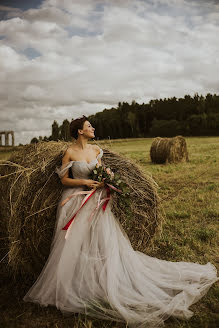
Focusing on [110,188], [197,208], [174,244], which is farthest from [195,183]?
[110,188]

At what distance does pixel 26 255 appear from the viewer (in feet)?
12.4

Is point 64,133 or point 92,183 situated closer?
point 92,183

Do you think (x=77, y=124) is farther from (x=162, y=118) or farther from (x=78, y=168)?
(x=162, y=118)

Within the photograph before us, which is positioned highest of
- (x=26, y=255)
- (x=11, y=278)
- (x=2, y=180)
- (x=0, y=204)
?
(x=2, y=180)

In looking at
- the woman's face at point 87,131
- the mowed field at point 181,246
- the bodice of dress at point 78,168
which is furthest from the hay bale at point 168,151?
the bodice of dress at point 78,168

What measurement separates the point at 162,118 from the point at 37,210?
155ft

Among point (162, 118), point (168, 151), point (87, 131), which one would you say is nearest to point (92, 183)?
point (87, 131)

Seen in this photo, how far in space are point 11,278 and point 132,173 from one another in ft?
7.26

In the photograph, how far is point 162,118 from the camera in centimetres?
4922

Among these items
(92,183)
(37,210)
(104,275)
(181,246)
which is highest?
(92,183)

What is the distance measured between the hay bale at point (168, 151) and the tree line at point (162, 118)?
27715mm

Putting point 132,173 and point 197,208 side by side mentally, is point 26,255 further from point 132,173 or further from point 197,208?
point 197,208

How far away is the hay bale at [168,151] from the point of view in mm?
13305

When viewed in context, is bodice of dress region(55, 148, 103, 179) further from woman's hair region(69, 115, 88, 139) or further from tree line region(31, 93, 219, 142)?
tree line region(31, 93, 219, 142)
